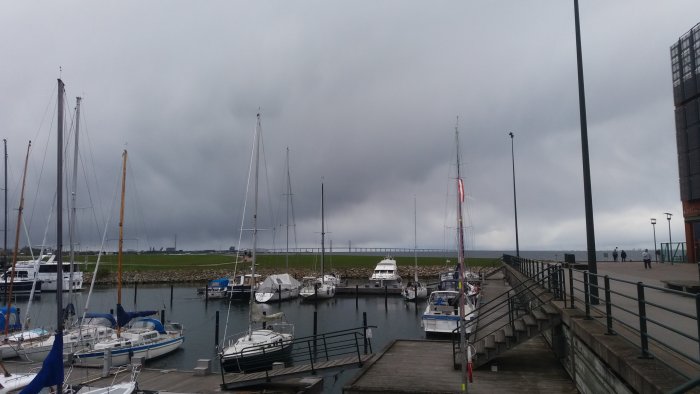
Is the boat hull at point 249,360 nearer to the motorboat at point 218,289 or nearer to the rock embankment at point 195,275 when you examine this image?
the motorboat at point 218,289

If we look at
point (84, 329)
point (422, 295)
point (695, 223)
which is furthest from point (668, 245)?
point (84, 329)

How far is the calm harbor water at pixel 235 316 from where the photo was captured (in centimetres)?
3304

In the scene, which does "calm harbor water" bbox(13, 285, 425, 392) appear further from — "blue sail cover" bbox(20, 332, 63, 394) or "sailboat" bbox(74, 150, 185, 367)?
"blue sail cover" bbox(20, 332, 63, 394)

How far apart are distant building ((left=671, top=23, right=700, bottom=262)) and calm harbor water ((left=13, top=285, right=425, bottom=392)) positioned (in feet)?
68.5

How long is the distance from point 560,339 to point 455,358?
3.12 m

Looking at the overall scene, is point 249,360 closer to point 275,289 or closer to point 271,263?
point 275,289

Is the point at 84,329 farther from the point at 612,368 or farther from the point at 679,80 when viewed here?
the point at 679,80

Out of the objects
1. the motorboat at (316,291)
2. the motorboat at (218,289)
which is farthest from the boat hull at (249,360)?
the motorboat at (218,289)

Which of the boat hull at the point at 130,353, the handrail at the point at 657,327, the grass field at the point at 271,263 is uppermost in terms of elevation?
the handrail at the point at 657,327

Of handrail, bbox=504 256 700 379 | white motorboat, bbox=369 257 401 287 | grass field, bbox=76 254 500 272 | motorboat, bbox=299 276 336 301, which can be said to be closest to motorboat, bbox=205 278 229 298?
motorboat, bbox=299 276 336 301

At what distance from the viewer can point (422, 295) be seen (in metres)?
58.0

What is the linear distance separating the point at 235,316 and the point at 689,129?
43.0m

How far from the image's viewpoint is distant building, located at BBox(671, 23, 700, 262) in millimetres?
34031

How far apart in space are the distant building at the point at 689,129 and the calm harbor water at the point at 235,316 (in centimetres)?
2087
